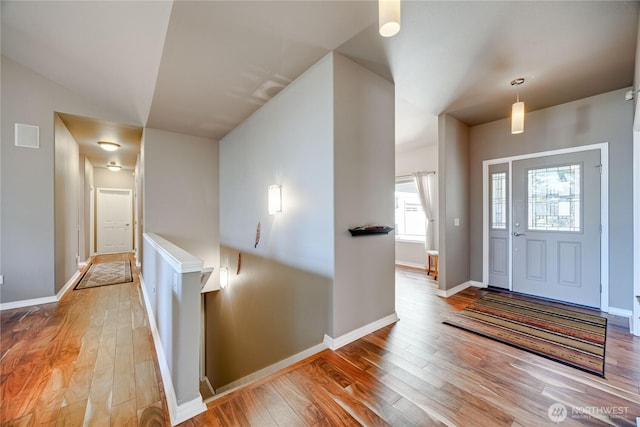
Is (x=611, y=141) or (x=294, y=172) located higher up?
(x=611, y=141)

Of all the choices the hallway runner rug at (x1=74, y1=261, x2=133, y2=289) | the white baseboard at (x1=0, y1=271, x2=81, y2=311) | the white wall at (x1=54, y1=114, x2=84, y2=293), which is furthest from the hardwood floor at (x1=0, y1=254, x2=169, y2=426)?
the hallway runner rug at (x1=74, y1=261, x2=133, y2=289)

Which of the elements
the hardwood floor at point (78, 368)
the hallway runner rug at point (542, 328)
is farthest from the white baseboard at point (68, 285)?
the hallway runner rug at point (542, 328)

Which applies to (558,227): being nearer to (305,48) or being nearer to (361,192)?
(361,192)

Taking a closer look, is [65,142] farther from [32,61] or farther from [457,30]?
[457,30]

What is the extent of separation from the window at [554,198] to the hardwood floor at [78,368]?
4.93m

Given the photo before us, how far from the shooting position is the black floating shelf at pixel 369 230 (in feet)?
8.04

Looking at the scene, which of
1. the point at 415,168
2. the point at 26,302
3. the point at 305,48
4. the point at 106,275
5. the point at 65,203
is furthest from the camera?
the point at 415,168

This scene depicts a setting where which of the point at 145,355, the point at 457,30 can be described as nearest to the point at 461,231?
the point at 457,30

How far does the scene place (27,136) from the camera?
3.49 meters

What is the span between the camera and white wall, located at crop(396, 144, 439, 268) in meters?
5.59

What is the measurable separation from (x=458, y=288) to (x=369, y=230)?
255cm

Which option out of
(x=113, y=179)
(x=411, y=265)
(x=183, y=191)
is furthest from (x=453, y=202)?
(x=113, y=179)

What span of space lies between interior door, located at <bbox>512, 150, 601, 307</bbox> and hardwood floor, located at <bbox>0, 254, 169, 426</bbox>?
15.6 ft

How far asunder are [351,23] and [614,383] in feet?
10.8
